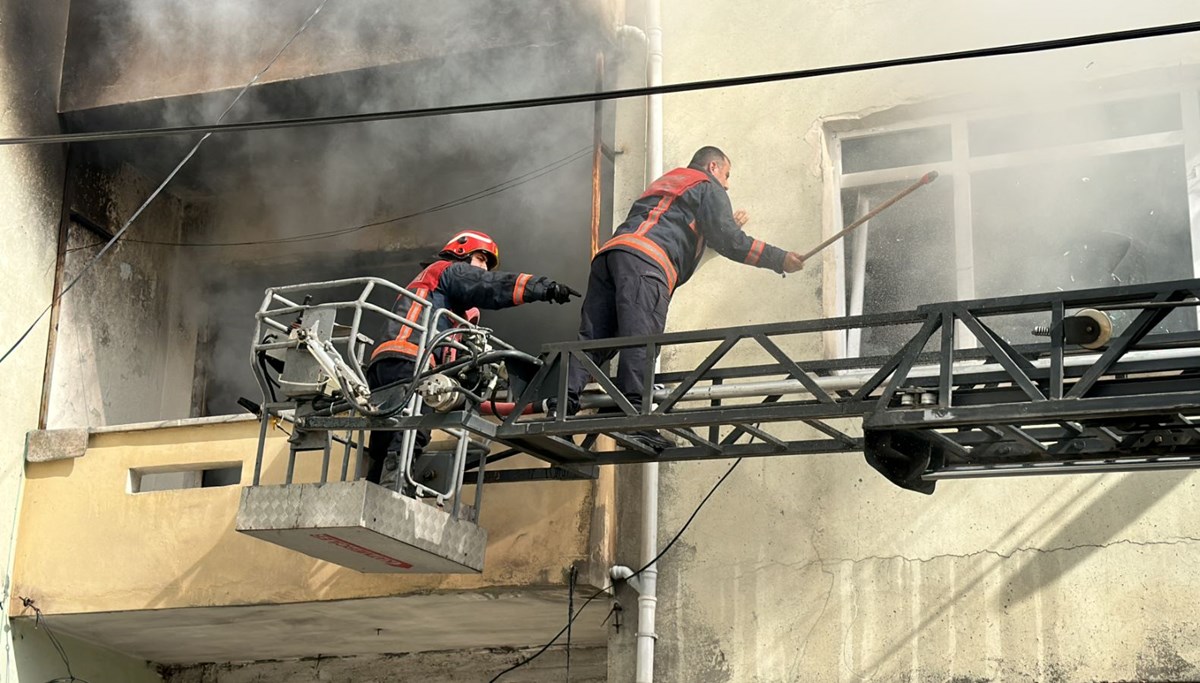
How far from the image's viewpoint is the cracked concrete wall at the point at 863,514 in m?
7.99

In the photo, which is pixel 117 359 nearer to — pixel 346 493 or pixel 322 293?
pixel 322 293

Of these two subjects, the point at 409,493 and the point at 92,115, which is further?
the point at 92,115

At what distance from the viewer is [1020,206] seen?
915 cm

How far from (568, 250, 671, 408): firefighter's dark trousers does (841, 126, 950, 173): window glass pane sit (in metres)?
1.75

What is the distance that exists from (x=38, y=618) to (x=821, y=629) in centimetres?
505

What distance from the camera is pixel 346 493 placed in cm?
771

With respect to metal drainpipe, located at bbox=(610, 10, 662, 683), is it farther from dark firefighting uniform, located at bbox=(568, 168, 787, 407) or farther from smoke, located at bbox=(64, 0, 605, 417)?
smoke, located at bbox=(64, 0, 605, 417)

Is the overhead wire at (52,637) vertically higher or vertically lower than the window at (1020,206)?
lower

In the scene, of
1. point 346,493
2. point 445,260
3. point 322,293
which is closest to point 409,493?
point 346,493

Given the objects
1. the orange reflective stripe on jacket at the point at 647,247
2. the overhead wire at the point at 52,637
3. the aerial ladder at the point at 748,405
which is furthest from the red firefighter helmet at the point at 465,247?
the overhead wire at the point at 52,637

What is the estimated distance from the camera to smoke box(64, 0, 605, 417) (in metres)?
10.2

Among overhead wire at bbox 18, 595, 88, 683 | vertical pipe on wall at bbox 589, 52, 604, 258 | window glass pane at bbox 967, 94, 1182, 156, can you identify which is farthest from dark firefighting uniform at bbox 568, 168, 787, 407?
overhead wire at bbox 18, 595, 88, 683

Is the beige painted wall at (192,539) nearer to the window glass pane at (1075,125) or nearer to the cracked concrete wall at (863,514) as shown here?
the cracked concrete wall at (863,514)

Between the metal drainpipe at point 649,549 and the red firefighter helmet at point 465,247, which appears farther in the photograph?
the red firefighter helmet at point 465,247
